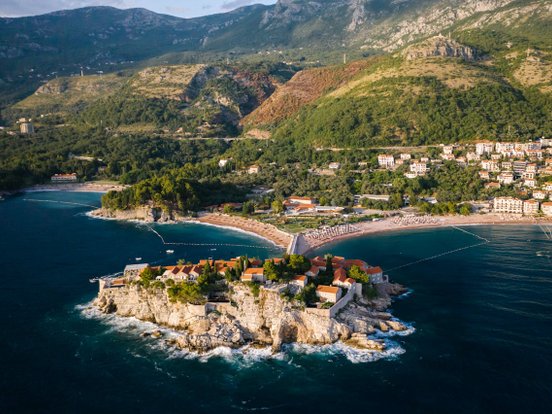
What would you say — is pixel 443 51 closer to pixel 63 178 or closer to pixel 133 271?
pixel 63 178

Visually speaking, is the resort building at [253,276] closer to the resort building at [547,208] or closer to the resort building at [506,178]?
the resort building at [547,208]

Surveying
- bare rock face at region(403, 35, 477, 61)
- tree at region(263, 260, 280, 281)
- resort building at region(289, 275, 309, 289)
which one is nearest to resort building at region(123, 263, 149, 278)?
tree at region(263, 260, 280, 281)

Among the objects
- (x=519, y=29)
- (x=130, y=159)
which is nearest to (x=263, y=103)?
(x=130, y=159)

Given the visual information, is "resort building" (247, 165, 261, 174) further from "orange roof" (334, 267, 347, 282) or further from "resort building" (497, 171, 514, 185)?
"orange roof" (334, 267, 347, 282)

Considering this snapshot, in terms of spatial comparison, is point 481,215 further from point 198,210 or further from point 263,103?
point 263,103

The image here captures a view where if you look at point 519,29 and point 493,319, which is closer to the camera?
point 493,319

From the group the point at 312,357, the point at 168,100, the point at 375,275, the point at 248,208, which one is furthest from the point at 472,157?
the point at 168,100
